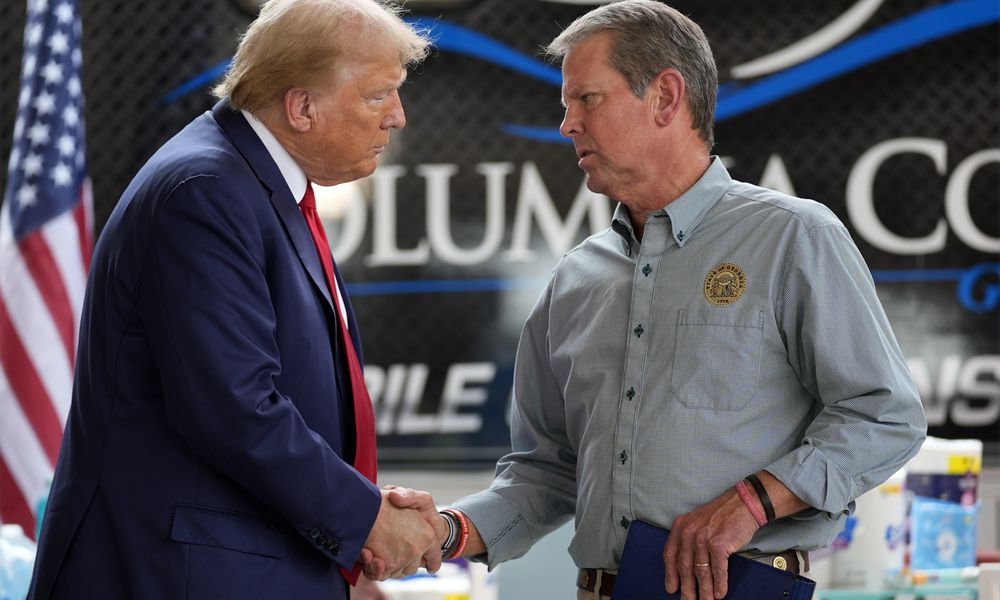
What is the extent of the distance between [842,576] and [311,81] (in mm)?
2027

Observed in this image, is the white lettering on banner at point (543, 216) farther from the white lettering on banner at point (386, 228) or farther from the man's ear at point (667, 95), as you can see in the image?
the man's ear at point (667, 95)

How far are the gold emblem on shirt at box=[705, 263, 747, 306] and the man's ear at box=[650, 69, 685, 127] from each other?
28 cm

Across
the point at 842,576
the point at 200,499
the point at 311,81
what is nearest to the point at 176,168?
the point at 311,81

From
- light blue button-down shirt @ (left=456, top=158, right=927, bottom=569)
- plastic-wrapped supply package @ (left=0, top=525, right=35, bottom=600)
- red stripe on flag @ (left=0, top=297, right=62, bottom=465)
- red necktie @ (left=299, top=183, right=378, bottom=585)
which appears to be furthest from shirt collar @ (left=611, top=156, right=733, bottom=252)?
red stripe on flag @ (left=0, top=297, right=62, bottom=465)

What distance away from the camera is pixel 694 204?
2.07 m

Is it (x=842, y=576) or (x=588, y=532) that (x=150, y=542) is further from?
(x=842, y=576)

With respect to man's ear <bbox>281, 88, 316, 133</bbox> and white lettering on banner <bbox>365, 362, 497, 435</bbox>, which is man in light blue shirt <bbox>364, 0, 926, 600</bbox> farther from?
white lettering on banner <bbox>365, 362, 497, 435</bbox>

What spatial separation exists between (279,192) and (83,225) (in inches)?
104

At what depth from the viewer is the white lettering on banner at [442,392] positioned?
4586 mm

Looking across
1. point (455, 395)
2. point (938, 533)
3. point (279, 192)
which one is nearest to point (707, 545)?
point (279, 192)

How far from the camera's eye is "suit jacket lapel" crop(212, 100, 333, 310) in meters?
1.90

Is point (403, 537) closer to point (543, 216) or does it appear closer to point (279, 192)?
point (279, 192)

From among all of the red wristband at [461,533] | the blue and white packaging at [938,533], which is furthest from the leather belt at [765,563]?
the blue and white packaging at [938,533]

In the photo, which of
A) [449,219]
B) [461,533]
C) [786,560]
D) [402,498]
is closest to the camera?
[786,560]
